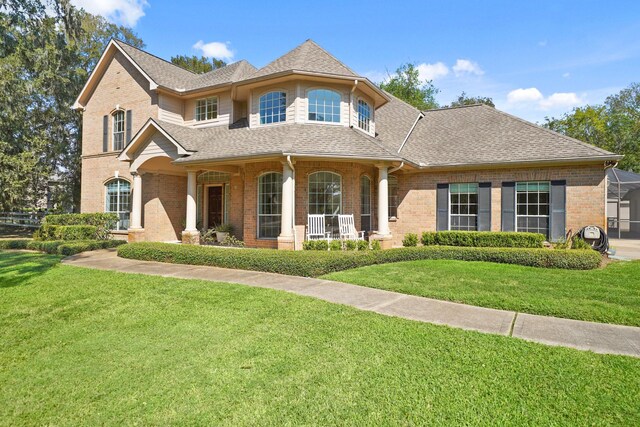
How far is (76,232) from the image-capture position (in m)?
14.9

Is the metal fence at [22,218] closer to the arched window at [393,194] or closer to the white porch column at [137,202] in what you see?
the white porch column at [137,202]

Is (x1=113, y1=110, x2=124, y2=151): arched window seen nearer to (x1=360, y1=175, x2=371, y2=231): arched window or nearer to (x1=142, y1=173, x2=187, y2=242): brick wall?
(x1=142, y1=173, x2=187, y2=242): brick wall

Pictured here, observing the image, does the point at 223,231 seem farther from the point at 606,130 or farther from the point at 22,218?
the point at 606,130

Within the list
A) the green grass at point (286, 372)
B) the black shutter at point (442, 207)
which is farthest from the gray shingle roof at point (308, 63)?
the green grass at point (286, 372)

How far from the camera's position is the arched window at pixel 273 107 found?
1346 centimetres

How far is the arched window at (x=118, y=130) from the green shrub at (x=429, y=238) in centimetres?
1498

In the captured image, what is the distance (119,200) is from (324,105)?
444 inches

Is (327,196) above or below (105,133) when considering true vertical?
below

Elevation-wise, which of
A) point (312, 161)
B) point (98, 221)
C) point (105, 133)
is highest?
point (105, 133)

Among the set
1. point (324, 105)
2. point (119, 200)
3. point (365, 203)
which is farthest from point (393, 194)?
point (119, 200)

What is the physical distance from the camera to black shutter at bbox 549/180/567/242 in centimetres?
1218

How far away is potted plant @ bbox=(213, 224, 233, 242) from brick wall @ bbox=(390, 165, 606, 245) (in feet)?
22.5

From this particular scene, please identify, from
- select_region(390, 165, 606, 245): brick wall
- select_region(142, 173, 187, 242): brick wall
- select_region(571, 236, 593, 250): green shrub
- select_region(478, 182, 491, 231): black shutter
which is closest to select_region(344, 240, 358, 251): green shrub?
select_region(390, 165, 606, 245): brick wall

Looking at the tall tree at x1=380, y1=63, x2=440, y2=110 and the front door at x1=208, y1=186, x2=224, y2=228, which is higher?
the tall tree at x1=380, y1=63, x2=440, y2=110
